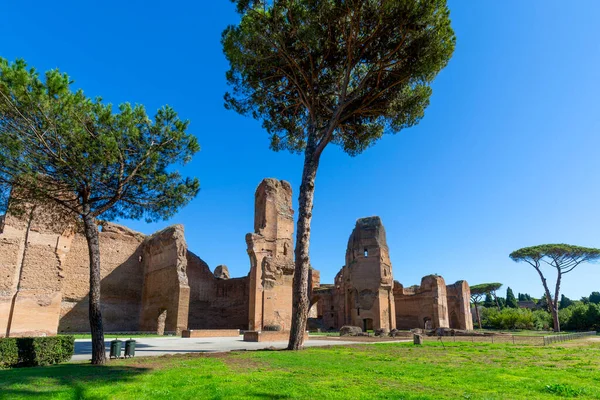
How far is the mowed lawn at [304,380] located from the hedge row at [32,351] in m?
1.06

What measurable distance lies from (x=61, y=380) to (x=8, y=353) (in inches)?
101

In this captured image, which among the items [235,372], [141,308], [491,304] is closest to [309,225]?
[235,372]

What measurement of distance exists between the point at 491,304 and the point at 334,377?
5873cm

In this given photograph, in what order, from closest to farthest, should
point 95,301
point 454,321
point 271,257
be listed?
point 95,301
point 271,257
point 454,321

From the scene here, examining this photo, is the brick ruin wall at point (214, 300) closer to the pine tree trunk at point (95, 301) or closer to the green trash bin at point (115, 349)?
the green trash bin at point (115, 349)

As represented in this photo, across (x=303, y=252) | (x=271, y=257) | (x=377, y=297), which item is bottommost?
(x=377, y=297)

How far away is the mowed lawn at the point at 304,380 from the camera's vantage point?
4.44 metres

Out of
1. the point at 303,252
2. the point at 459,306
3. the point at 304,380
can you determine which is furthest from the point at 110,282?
the point at 459,306

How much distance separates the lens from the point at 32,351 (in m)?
7.16

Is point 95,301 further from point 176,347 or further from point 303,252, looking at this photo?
point 303,252

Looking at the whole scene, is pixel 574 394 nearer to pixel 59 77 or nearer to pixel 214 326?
pixel 59 77

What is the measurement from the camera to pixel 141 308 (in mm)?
23969

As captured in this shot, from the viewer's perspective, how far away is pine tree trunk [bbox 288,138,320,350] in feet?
32.6

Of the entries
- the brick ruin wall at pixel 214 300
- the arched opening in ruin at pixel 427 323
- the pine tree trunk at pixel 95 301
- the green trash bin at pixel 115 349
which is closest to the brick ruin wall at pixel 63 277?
the pine tree trunk at pixel 95 301
